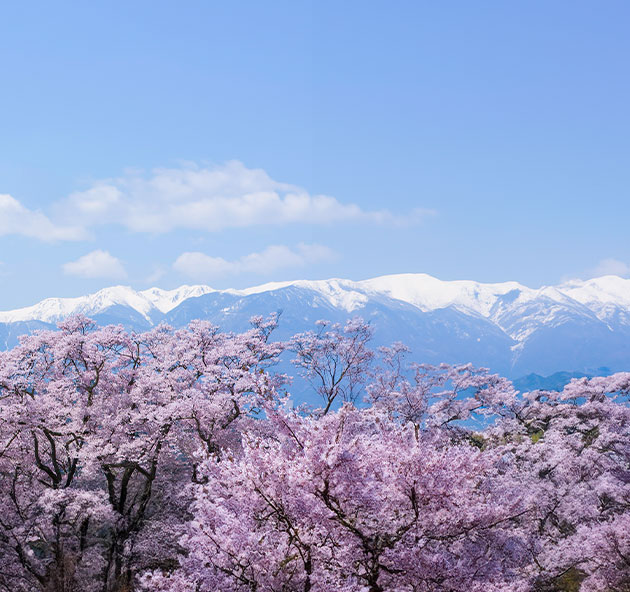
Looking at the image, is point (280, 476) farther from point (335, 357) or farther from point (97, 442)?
point (335, 357)

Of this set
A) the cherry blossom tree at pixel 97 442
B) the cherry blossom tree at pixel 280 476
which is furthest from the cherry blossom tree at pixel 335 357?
the cherry blossom tree at pixel 97 442

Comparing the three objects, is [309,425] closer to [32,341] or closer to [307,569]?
[307,569]

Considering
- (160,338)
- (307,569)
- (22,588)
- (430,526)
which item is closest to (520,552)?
(430,526)

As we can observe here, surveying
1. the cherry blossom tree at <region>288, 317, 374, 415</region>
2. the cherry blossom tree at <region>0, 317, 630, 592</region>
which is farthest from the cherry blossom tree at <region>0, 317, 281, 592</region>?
the cherry blossom tree at <region>288, 317, 374, 415</region>

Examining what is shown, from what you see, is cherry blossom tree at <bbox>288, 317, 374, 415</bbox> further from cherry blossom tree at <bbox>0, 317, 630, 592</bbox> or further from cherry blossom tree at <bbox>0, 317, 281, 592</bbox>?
cherry blossom tree at <bbox>0, 317, 281, 592</bbox>

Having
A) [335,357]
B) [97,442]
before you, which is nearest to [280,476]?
[97,442]

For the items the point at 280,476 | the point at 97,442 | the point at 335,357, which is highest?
the point at 280,476

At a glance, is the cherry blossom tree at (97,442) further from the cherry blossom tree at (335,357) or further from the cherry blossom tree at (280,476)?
the cherry blossom tree at (335,357)

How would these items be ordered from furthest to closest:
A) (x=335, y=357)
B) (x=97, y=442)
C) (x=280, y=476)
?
(x=335, y=357)
(x=97, y=442)
(x=280, y=476)

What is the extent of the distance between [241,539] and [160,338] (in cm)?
2219

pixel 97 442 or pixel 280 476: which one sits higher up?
pixel 280 476

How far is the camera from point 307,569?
28.5 ft

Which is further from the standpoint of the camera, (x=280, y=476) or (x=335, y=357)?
(x=335, y=357)

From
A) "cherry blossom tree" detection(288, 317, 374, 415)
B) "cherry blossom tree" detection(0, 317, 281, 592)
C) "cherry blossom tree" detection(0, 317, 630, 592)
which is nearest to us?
"cherry blossom tree" detection(0, 317, 630, 592)
